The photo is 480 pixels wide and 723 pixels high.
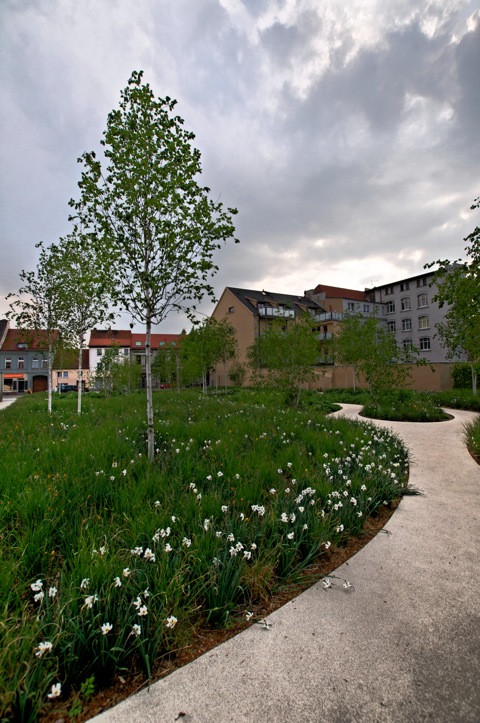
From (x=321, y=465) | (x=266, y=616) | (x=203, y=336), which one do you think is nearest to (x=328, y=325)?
(x=203, y=336)

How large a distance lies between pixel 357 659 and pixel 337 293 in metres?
50.0

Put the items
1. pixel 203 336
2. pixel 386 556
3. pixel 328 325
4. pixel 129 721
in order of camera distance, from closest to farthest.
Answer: pixel 129 721
pixel 386 556
pixel 203 336
pixel 328 325

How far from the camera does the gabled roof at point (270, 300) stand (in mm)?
41594

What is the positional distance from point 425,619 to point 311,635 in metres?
0.81

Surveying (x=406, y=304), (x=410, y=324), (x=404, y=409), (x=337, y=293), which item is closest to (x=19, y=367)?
(x=337, y=293)

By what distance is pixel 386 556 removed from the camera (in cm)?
302

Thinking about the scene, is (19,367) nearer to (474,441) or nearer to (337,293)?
(337,293)

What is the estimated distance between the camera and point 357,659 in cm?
189

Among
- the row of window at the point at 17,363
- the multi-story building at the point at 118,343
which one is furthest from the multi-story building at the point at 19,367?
the multi-story building at the point at 118,343

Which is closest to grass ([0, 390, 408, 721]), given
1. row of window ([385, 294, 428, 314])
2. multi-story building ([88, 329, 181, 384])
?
row of window ([385, 294, 428, 314])

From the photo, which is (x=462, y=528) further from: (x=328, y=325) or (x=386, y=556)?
(x=328, y=325)

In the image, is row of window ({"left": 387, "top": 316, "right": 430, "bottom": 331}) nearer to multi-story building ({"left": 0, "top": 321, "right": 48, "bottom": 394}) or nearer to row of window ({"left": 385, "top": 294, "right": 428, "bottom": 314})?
row of window ({"left": 385, "top": 294, "right": 428, "bottom": 314})

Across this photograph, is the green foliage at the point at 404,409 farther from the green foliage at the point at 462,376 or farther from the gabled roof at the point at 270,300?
the gabled roof at the point at 270,300

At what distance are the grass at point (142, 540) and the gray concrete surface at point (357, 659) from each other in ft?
0.80
